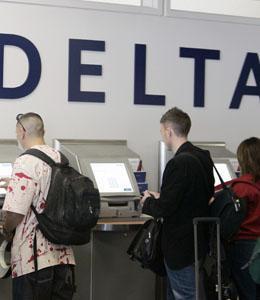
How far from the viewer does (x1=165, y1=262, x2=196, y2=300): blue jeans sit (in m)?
3.33

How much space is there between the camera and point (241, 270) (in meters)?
3.63

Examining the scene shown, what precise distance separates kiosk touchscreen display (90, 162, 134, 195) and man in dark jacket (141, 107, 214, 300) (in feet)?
3.12

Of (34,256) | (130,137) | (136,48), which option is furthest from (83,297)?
(136,48)

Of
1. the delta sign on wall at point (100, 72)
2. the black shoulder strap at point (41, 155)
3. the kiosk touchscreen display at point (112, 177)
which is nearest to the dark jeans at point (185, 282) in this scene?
the black shoulder strap at point (41, 155)

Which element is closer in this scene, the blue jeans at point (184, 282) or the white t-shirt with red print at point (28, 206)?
the white t-shirt with red print at point (28, 206)

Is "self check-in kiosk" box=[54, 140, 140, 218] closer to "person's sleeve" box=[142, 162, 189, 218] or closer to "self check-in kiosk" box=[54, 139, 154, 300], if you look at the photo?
"self check-in kiosk" box=[54, 139, 154, 300]

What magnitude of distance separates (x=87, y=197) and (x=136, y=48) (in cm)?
223

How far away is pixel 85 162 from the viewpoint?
4.47 metres

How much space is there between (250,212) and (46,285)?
4.15ft

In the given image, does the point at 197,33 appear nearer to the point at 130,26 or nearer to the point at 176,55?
the point at 176,55

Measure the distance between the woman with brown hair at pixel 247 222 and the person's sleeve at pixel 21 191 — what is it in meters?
1.24

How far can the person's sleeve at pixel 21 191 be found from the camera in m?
3.12

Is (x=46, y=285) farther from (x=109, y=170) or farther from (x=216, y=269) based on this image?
(x=109, y=170)

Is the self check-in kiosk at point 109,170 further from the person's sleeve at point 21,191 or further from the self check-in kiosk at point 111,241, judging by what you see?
the person's sleeve at point 21,191
